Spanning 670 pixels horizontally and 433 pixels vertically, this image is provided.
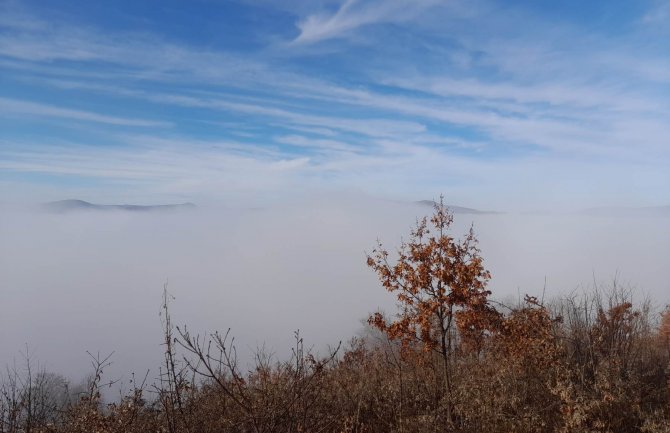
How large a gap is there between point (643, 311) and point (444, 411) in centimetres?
930

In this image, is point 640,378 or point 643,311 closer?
point 640,378

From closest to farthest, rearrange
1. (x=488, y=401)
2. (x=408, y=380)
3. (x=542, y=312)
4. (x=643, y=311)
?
(x=488, y=401) → (x=542, y=312) → (x=408, y=380) → (x=643, y=311)

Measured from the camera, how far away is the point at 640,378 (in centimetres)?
1430

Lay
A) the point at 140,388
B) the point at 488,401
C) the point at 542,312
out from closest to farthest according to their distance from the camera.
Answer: the point at 140,388 → the point at 488,401 → the point at 542,312

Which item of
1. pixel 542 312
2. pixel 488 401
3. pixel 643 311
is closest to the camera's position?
pixel 488 401

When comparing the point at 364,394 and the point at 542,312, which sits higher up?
the point at 542,312

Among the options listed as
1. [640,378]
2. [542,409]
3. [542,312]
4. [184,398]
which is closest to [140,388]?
[184,398]

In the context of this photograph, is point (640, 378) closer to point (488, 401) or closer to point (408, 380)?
point (488, 401)

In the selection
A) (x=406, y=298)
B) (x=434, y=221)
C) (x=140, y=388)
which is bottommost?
(x=140, y=388)

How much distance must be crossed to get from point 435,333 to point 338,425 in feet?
10.7

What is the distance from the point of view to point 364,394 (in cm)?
1394

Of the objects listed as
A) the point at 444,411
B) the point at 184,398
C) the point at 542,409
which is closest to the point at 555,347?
the point at 542,409

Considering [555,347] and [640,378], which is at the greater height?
[555,347]

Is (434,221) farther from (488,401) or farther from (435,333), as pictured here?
(488,401)
